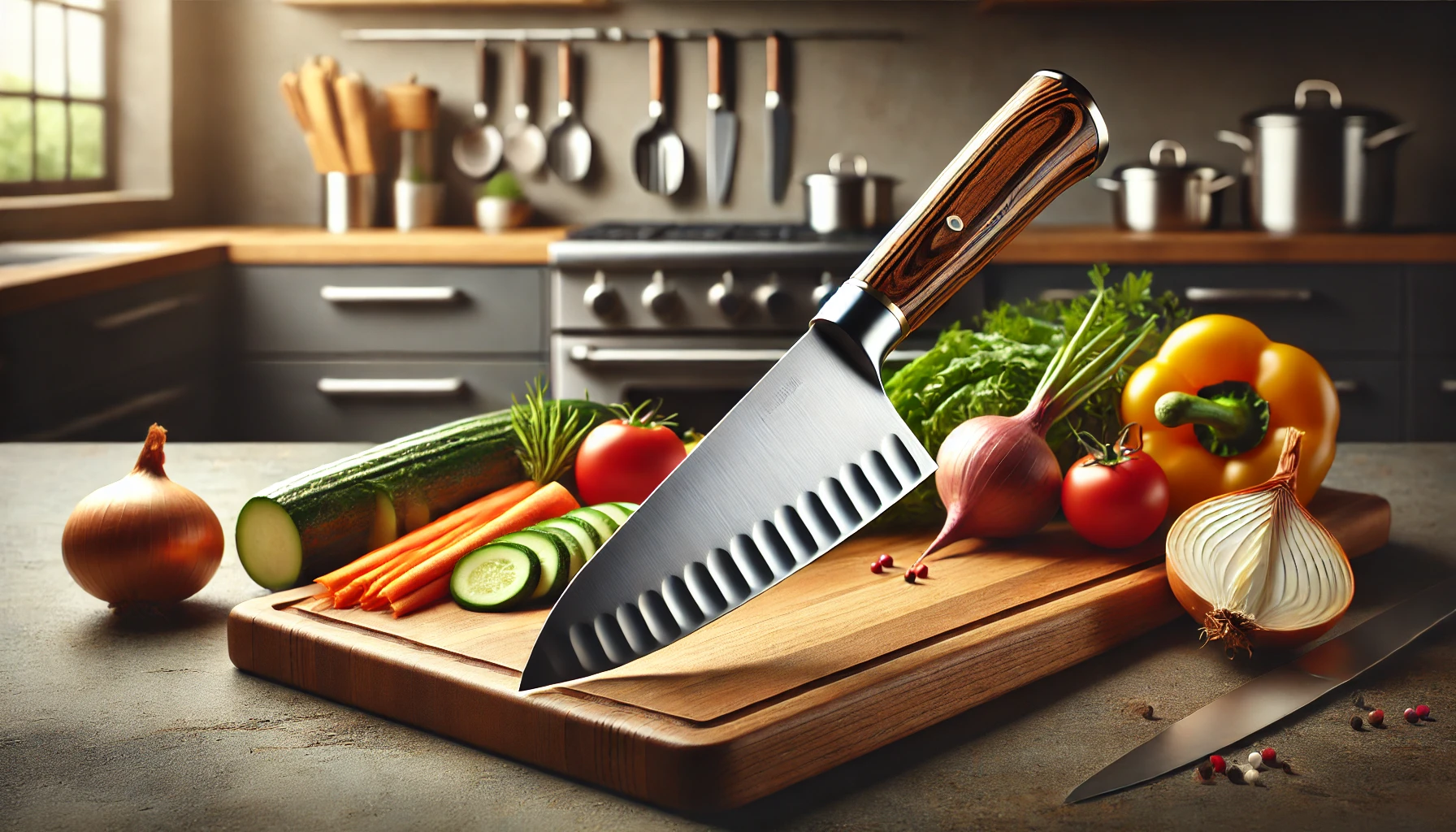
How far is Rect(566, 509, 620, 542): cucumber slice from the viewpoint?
891 mm

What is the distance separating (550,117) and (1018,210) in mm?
2937

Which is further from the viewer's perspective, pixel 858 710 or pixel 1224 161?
pixel 1224 161

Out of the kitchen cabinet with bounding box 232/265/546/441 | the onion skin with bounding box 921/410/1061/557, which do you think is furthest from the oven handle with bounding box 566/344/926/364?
the onion skin with bounding box 921/410/1061/557

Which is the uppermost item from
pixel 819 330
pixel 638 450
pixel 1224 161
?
pixel 1224 161

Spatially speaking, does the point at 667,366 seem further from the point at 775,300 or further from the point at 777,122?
the point at 777,122

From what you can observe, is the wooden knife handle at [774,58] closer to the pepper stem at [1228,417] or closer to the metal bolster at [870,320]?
the pepper stem at [1228,417]

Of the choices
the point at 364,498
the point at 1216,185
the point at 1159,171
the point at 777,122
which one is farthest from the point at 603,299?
the point at 364,498

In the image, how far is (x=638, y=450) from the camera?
3.45 feet

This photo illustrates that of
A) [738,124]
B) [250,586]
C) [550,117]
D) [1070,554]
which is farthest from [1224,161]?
[250,586]

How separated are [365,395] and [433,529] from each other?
6.66ft

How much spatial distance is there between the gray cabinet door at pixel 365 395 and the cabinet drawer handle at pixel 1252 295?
1480 millimetres

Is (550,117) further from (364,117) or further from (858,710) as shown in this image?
(858,710)

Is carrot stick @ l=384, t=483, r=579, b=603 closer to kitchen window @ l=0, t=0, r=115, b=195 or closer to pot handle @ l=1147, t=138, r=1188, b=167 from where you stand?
kitchen window @ l=0, t=0, r=115, b=195

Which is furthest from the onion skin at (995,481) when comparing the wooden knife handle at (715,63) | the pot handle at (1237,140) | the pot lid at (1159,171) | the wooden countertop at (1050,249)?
the wooden knife handle at (715,63)
